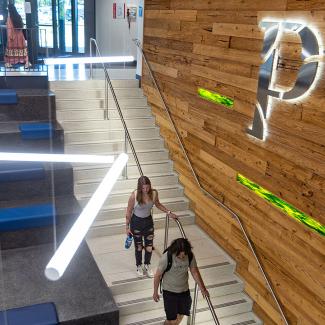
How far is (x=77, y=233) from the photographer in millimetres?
2078

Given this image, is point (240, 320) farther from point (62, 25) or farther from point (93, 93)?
point (62, 25)

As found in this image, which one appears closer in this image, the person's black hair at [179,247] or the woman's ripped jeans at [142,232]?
the person's black hair at [179,247]

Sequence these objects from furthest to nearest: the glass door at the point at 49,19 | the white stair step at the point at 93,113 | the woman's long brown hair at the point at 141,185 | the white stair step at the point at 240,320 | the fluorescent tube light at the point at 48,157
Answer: the glass door at the point at 49,19 → the white stair step at the point at 93,113 → the white stair step at the point at 240,320 → the woman's long brown hair at the point at 141,185 → the fluorescent tube light at the point at 48,157

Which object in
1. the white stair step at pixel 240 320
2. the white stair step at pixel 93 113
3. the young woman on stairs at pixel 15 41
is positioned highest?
the young woman on stairs at pixel 15 41

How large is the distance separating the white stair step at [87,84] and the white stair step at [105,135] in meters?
1.37

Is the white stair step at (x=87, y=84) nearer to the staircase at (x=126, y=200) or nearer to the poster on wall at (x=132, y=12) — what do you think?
the staircase at (x=126, y=200)

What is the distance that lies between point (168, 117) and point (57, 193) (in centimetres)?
228

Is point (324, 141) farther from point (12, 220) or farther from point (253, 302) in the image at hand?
point (12, 220)

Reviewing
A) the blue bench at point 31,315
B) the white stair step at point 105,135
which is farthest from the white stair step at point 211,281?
the white stair step at point 105,135

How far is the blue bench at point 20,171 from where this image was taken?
6078 mm

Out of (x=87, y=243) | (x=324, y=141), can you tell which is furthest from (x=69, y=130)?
(x=324, y=141)

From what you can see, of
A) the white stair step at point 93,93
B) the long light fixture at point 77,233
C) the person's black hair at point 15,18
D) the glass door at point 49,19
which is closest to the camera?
the long light fixture at point 77,233

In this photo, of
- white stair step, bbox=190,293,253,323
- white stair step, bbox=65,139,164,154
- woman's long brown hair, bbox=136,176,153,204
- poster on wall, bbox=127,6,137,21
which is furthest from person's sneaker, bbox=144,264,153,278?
poster on wall, bbox=127,6,137,21

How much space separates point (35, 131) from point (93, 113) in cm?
140
